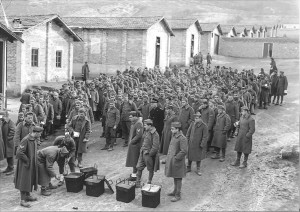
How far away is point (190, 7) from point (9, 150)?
83.8 metres

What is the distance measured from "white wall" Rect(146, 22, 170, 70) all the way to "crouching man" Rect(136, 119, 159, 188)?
2222 centimetres

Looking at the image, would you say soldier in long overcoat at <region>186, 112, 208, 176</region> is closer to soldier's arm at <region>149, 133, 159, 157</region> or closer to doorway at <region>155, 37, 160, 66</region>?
soldier's arm at <region>149, 133, 159, 157</region>

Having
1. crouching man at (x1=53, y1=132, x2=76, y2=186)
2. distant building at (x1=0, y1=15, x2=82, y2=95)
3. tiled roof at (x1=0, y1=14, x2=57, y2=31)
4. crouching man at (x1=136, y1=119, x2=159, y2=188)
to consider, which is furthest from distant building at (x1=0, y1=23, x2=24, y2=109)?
crouching man at (x1=136, y1=119, x2=159, y2=188)

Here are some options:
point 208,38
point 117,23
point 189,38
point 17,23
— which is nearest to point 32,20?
point 17,23

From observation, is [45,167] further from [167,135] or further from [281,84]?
[281,84]

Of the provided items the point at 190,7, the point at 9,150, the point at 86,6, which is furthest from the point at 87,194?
the point at 190,7

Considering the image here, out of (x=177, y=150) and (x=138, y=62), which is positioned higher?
(x=138, y=62)

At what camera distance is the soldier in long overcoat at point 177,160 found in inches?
373

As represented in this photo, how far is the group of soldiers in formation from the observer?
31.1 ft

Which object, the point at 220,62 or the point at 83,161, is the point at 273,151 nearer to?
the point at 83,161

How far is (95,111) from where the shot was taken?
58.7 ft

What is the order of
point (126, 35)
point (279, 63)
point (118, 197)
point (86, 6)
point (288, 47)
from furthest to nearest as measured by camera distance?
1. point (86, 6)
2. point (288, 47)
3. point (279, 63)
4. point (126, 35)
5. point (118, 197)

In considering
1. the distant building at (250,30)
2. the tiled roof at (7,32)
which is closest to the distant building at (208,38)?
the distant building at (250,30)

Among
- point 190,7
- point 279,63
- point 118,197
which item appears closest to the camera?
point 118,197
